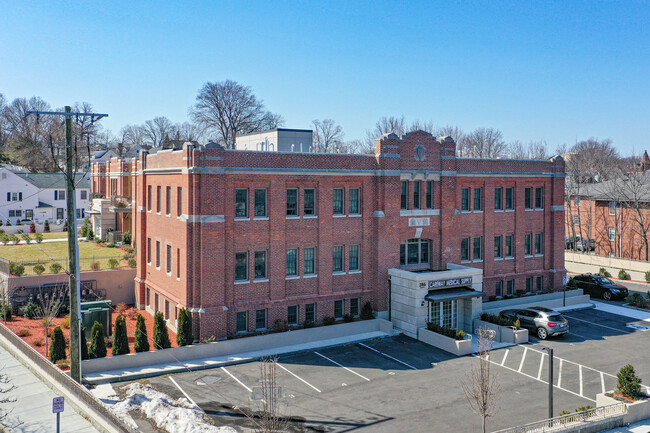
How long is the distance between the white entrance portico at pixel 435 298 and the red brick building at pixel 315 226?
1.27m

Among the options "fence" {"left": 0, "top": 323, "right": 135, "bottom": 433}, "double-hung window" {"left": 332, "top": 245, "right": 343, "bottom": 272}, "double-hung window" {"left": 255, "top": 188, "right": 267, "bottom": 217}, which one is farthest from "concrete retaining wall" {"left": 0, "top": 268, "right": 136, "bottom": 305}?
"double-hung window" {"left": 332, "top": 245, "right": 343, "bottom": 272}

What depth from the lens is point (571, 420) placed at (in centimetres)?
1906

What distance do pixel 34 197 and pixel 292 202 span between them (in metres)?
59.0

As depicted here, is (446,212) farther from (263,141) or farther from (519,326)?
(263,141)

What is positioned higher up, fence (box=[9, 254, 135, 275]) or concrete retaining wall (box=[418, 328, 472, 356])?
fence (box=[9, 254, 135, 275])

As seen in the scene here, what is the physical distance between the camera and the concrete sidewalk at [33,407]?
59.5ft

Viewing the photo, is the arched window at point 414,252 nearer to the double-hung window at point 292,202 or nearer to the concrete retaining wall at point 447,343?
the concrete retaining wall at point 447,343

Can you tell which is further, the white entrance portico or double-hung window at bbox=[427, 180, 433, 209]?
double-hung window at bbox=[427, 180, 433, 209]

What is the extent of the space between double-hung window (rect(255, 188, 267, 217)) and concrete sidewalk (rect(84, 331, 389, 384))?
24.3 ft

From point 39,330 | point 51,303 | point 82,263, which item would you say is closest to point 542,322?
point 51,303

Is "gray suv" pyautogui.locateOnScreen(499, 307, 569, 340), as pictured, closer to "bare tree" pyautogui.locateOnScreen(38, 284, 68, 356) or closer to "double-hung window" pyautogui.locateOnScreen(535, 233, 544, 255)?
"double-hung window" pyautogui.locateOnScreen(535, 233, 544, 255)

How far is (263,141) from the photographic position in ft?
120

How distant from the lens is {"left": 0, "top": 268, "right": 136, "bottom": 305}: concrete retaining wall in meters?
35.5

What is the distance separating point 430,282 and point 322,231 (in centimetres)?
694
